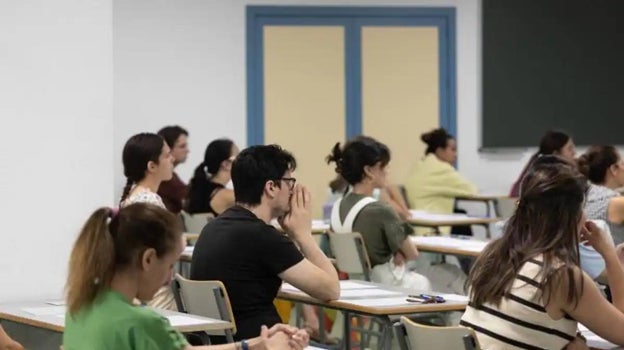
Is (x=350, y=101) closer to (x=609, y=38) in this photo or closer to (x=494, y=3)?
(x=494, y=3)

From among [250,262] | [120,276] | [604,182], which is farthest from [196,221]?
[120,276]

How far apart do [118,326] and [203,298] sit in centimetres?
195

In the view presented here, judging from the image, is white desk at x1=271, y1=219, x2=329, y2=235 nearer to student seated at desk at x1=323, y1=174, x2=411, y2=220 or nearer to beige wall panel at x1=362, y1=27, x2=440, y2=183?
student seated at desk at x1=323, y1=174, x2=411, y2=220

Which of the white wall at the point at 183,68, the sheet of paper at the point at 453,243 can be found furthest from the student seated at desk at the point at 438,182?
the sheet of paper at the point at 453,243

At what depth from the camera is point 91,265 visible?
2896 mm

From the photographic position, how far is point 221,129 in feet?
37.3

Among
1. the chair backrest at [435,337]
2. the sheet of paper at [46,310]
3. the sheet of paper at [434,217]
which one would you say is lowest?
the sheet of paper at [46,310]

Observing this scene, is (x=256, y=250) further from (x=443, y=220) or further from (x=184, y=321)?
(x=443, y=220)

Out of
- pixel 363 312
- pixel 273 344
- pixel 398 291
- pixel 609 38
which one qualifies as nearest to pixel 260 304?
pixel 363 312

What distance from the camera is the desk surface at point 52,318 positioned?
4523 mm

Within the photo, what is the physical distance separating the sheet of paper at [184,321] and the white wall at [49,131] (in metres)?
1.21

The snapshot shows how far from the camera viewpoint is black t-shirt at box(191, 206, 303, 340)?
15.5ft

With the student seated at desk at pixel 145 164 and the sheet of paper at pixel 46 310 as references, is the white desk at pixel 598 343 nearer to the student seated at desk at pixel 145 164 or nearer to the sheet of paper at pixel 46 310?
the sheet of paper at pixel 46 310

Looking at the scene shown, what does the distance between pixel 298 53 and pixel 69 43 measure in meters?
5.95
